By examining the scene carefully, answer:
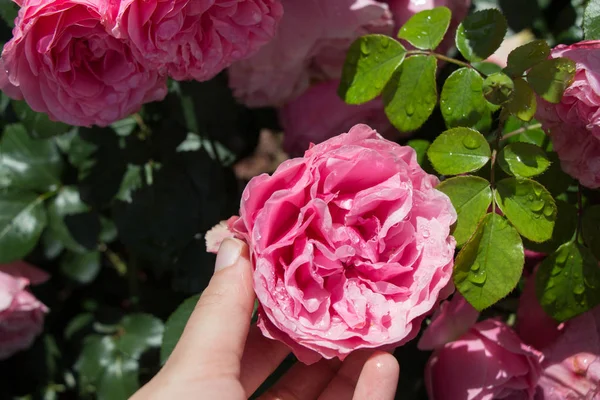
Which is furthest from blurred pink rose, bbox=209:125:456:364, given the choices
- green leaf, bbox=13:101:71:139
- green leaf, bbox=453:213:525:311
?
green leaf, bbox=13:101:71:139

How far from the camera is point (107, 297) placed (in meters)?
1.90

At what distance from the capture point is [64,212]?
56.9 inches

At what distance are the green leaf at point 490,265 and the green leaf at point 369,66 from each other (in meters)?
0.29

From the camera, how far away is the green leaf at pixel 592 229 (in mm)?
987

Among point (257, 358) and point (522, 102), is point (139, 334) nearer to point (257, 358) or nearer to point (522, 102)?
point (257, 358)

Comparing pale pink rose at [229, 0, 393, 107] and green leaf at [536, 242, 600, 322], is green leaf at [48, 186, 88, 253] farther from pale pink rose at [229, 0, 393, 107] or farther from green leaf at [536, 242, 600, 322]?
green leaf at [536, 242, 600, 322]

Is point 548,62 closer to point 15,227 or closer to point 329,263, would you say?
point 329,263

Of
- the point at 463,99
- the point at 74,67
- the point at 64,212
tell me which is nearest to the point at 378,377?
the point at 463,99

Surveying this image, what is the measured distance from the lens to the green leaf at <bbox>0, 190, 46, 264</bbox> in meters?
1.36

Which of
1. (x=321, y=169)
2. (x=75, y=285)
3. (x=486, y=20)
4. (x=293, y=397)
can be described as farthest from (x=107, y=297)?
(x=486, y=20)

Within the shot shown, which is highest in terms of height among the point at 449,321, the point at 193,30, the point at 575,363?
the point at 193,30

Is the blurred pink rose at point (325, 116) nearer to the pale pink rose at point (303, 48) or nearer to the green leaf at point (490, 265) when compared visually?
the pale pink rose at point (303, 48)

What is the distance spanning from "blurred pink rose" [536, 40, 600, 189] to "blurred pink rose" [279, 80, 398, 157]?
0.39 metres

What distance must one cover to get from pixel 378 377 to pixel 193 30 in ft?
1.93
